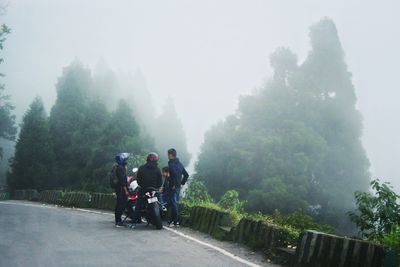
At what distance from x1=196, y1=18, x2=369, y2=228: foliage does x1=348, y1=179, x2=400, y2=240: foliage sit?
18878mm

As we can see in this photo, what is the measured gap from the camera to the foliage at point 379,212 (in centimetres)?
913

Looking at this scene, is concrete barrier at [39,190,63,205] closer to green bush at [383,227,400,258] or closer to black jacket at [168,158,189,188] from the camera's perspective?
black jacket at [168,158,189,188]

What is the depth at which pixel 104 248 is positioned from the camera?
8.30 meters

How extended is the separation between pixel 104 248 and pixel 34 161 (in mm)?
47435

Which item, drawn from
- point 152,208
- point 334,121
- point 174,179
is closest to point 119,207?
point 152,208

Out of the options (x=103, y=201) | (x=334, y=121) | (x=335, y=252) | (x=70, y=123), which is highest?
(x=334, y=121)

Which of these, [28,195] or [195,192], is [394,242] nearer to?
[195,192]

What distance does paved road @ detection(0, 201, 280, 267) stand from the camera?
7.00 meters

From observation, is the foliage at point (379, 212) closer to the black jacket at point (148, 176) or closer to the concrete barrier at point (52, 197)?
the black jacket at point (148, 176)

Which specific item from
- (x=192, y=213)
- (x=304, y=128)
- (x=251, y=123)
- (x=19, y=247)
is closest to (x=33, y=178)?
(x=251, y=123)

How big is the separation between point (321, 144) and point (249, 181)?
595 cm

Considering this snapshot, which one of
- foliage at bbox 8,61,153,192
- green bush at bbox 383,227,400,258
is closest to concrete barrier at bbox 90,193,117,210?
green bush at bbox 383,227,400,258

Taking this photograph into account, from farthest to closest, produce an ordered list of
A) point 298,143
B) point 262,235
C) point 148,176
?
point 298,143
point 148,176
point 262,235

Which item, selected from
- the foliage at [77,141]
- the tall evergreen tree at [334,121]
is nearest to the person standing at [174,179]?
the tall evergreen tree at [334,121]
